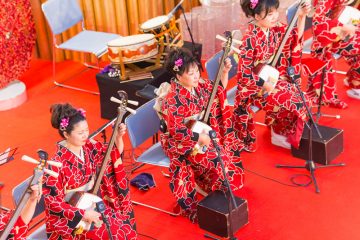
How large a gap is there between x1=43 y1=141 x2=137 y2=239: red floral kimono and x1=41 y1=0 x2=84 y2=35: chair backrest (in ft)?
8.56

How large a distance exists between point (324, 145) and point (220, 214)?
3.85 feet

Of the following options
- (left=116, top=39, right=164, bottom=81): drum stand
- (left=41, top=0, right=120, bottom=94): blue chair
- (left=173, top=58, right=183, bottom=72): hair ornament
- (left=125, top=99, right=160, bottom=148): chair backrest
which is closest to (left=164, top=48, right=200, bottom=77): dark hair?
(left=173, top=58, right=183, bottom=72): hair ornament

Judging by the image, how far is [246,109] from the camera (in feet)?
17.8

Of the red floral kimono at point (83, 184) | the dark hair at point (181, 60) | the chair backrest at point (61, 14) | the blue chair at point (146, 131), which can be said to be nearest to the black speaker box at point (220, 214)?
the blue chair at point (146, 131)

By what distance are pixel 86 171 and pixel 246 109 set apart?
1.77 meters

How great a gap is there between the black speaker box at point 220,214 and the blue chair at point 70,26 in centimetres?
231

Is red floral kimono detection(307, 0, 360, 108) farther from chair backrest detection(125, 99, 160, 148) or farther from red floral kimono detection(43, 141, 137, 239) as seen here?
red floral kimono detection(43, 141, 137, 239)

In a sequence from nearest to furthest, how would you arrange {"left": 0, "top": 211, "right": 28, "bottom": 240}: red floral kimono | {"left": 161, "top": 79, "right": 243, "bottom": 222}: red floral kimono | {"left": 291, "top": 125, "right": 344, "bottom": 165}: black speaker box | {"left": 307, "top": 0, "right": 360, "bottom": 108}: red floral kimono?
1. {"left": 0, "top": 211, "right": 28, "bottom": 240}: red floral kimono
2. {"left": 161, "top": 79, "right": 243, "bottom": 222}: red floral kimono
3. {"left": 291, "top": 125, "right": 344, "bottom": 165}: black speaker box
4. {"left": 307, "top": 0, "right": 360, "bottom": 108}: red floral kimono

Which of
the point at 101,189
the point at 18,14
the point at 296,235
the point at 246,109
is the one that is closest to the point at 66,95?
the point at 18,14

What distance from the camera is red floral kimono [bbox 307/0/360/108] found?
572cm

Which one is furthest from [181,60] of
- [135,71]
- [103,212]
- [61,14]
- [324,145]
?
[61,14]

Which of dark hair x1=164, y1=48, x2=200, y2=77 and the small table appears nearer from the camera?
dark hair x1=164, y1=48, x2=200, y2=77

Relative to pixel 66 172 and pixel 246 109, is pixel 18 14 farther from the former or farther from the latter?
pixel 66 172

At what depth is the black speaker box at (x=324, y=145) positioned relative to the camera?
16.9 ft
